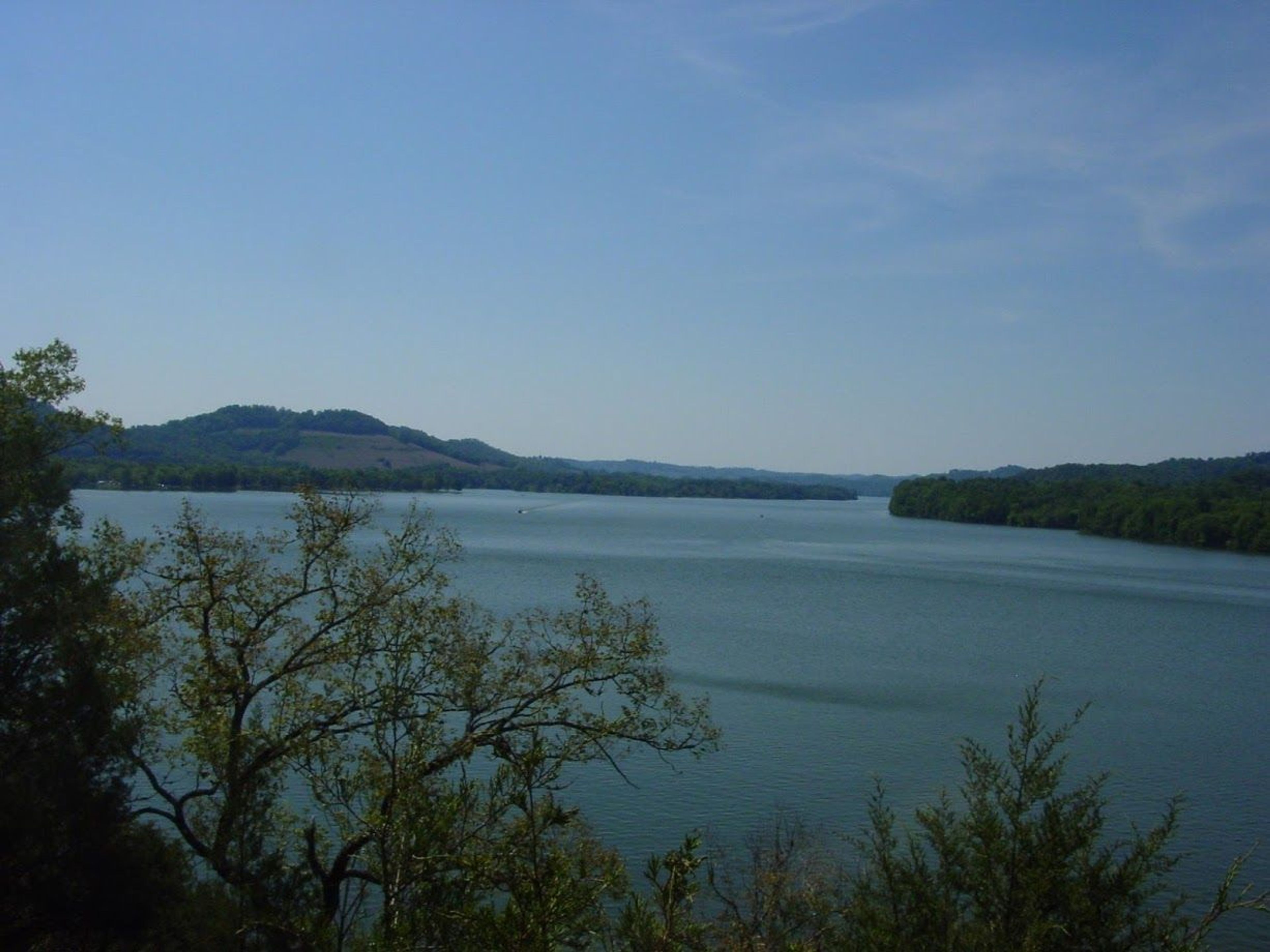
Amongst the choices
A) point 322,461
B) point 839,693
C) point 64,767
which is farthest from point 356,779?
point 322,461

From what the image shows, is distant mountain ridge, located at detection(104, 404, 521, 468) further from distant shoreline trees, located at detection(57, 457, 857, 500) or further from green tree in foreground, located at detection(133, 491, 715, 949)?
green tree in foreground, located at detection(133, 491, 715, 949)

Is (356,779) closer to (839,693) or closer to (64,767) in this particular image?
(64,767)

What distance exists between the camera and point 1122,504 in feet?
315

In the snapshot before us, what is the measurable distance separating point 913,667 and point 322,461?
117m

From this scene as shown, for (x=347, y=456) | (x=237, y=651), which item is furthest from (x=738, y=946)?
(x=347, y=456)

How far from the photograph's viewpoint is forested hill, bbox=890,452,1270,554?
3307 inches

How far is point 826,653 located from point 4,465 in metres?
26.8

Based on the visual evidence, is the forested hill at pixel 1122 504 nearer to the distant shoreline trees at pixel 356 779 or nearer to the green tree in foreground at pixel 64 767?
the distant shoreline trees at pixel 356 779

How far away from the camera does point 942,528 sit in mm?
110250

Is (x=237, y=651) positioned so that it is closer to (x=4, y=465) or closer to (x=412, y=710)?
(x=412, y=710)

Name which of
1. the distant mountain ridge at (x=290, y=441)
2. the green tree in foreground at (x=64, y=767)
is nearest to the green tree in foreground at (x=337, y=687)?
the green tree in foreground at (x=64, y=767)

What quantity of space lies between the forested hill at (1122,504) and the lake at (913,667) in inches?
311

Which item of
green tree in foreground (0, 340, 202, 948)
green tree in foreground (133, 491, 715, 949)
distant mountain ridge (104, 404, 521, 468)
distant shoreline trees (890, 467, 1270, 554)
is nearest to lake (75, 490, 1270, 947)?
green tree in foreground (133, 491, 715, 949)

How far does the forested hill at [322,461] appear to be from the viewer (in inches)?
4043
